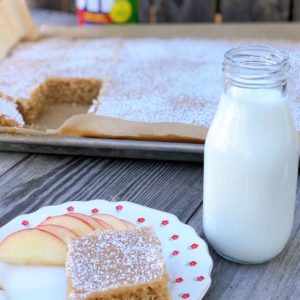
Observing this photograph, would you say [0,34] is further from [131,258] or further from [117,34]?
[131,258]

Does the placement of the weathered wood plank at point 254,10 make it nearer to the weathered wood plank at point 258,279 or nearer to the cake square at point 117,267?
the weathered wood plank at point 258,279

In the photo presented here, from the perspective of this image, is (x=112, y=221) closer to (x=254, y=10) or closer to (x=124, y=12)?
(x=124, y=12)

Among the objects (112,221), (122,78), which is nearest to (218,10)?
(122,78)

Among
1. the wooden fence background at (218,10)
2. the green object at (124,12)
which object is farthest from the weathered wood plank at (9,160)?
the wooden fence background at (218,10)

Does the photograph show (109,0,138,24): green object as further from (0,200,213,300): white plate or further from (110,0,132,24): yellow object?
(0,200,213,300): white plate

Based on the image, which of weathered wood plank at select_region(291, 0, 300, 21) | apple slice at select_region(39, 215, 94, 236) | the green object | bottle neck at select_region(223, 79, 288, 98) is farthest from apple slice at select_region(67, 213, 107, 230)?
weathered wood plank at select_region(291, 0, 300, 21)

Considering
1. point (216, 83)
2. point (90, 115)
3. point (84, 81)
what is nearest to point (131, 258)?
point (90, 115)
